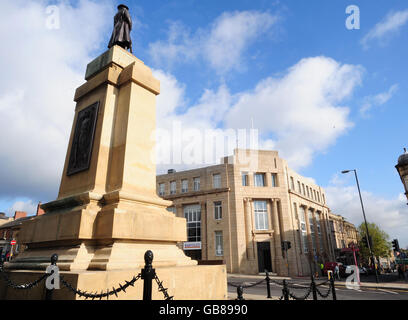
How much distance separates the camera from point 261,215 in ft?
110

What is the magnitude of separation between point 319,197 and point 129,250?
50814mm

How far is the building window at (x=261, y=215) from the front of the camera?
33.1 metres

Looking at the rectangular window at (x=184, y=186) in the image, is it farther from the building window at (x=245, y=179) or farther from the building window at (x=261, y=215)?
the building window at (x=261, y=215)

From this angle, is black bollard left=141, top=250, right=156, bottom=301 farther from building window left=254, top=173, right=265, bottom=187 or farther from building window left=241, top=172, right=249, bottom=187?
building window left=254, top=173, right=265, bottom=187

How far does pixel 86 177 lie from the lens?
19.7ft

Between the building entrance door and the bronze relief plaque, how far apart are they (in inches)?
1151

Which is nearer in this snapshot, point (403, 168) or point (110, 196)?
point (110, 196)

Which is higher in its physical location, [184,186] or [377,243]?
[184,186]

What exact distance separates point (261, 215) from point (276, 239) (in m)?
3.48

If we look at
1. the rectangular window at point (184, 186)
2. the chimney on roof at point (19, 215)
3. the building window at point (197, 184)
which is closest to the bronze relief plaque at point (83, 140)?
the building window at point (197, 184)

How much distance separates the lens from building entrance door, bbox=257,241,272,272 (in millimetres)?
31359

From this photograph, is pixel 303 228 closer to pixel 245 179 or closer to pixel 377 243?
pixel 245 179

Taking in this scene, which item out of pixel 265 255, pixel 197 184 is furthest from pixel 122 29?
pixel 265 255
